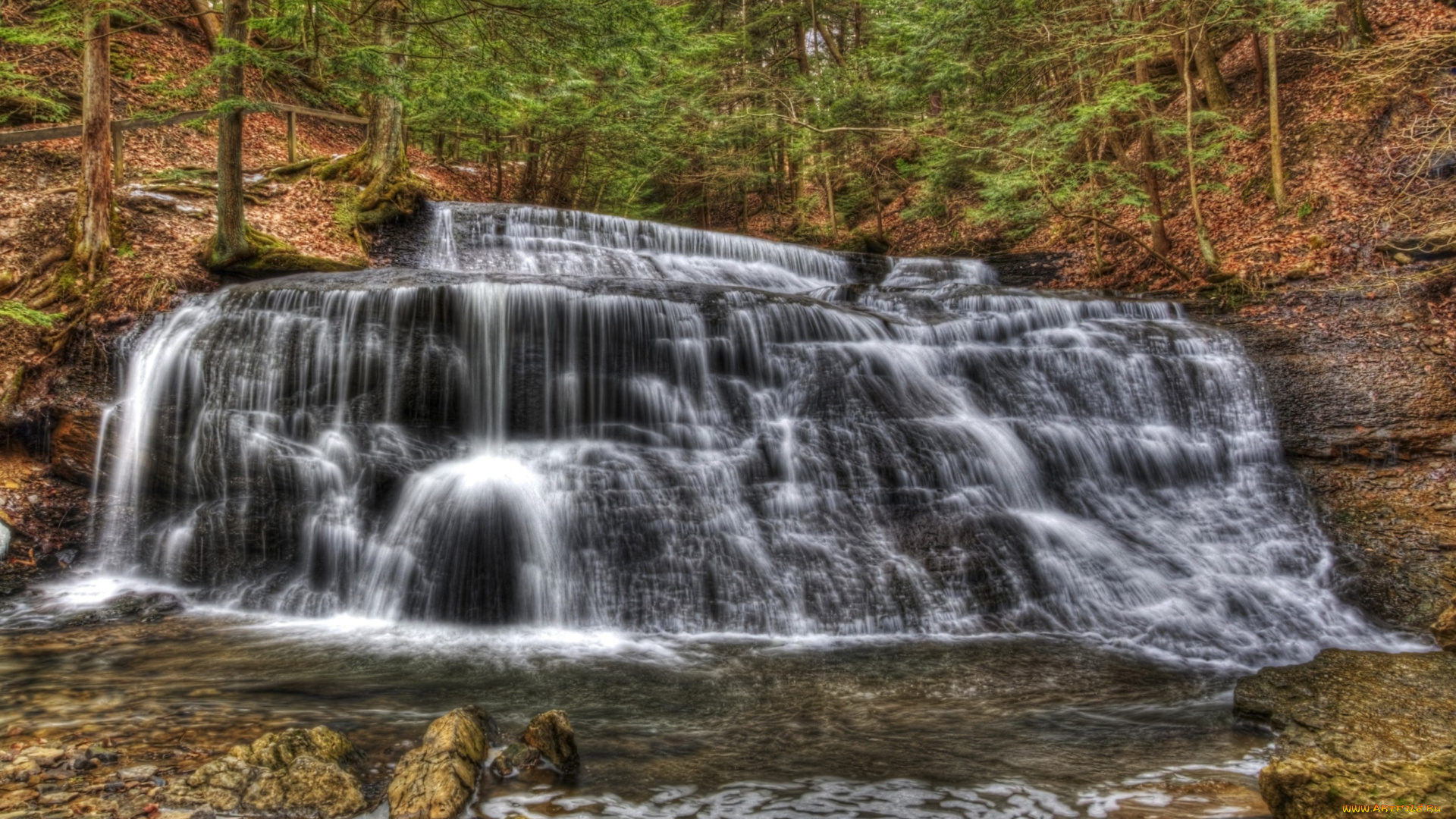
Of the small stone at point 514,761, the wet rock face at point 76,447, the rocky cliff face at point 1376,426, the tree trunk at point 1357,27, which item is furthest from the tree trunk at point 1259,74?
the wet rock face at point 76,447

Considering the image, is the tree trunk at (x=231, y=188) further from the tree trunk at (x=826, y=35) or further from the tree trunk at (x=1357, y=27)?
the tree trunk at (x=1357, y=27)

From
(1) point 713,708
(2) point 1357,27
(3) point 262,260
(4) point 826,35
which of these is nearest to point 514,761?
(1) point 713,708

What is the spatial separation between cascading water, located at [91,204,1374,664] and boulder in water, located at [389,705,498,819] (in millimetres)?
2619

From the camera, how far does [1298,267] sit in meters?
10.2

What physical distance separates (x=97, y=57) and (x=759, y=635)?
993 centimetres

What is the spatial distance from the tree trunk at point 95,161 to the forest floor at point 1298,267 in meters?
0.27

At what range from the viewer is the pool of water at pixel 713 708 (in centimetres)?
311

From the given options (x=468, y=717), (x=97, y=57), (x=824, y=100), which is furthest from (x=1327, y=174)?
(x=97, y=57)

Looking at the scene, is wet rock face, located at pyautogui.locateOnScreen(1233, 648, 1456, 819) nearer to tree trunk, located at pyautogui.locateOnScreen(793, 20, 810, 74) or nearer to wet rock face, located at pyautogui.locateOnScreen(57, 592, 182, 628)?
wet rock face, located at pyautogui.locateOnScreen(57, 592, 182, 628)

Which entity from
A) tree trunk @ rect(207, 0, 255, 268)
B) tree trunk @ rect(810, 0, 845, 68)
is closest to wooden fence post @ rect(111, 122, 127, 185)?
tree trunk @ rect(207, 0, 255, 268)

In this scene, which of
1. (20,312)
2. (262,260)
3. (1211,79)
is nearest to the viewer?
(20,312)

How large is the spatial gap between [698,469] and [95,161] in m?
7.96

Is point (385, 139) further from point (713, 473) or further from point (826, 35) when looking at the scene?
point (826, 35)

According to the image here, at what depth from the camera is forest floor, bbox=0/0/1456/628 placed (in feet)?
22.7
